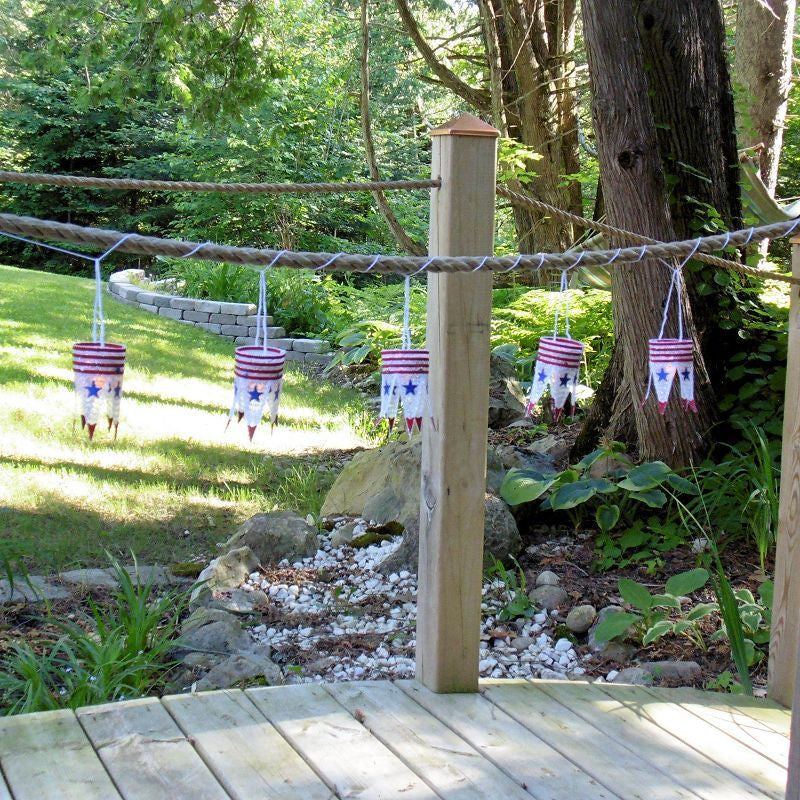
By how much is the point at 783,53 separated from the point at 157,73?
5499 mm

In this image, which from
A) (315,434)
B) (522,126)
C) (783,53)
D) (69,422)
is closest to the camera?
(69,422)

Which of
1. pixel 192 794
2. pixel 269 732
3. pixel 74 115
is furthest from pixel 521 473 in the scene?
pixel 74 115

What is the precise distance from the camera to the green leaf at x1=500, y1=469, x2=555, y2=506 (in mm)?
4543

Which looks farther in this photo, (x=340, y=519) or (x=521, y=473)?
(x=340, y=519)

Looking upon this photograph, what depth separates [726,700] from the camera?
113 inches

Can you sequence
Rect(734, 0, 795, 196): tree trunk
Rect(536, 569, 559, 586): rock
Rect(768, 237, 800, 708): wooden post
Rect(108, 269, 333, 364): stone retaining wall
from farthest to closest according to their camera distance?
Rect(108, 269, 333, 364): stone retaining wall < Rect(734, 0, 795, 196): tree trunk < Rect(536, 569, 559, 586): rock < Rect(768, 237, 800, 708): wooden post

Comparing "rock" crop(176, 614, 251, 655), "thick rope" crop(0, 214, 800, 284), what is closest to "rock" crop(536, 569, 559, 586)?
"rock" crop(176, 614, 251, 655)

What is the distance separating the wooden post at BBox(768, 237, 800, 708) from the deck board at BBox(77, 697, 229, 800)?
1.81m

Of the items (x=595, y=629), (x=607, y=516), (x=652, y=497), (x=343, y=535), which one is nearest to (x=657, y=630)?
(x=595, y=629)

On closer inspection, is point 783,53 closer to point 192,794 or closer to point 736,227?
point 736,227

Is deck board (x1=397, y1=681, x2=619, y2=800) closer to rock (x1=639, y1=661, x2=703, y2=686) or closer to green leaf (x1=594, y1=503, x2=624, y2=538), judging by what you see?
rock (x1=639, y1=661, x2=703, y2=686)

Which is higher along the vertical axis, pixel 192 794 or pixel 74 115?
pixel 74 115

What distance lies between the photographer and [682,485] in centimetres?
450

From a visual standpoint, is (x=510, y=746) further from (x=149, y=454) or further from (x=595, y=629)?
(x=149, y=454)
